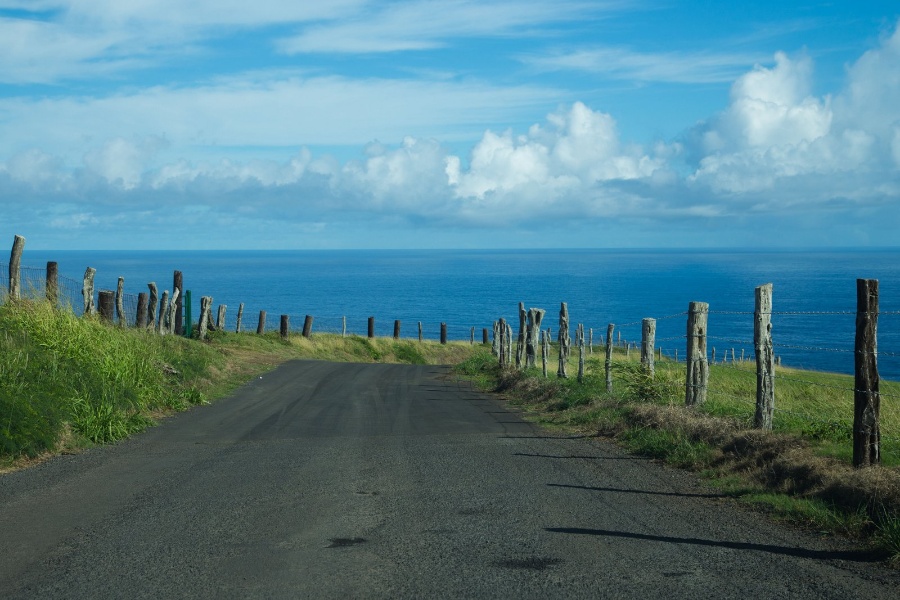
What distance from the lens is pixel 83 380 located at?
14016mm

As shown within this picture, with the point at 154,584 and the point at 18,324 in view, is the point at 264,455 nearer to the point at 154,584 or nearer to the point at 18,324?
the point at 154,584

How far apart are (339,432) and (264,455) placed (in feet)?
8.43

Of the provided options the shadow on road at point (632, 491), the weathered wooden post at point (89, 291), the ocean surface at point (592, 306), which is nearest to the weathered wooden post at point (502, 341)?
the weathered wooden post at point (89, 291)

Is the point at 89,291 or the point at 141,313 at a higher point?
the point at 89,291

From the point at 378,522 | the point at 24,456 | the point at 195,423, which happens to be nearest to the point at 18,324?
the point at 195,423

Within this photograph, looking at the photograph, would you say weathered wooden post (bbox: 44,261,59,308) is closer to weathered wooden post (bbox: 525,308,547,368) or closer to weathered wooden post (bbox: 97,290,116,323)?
weathered wooden post (bbox: 97,290,116,323)

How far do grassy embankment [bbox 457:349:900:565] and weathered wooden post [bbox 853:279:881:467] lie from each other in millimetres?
206

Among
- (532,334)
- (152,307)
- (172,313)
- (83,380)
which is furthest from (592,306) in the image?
(83,380)

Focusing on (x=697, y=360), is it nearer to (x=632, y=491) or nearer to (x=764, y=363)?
(x=764, y=363)

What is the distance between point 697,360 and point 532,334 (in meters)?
10.5

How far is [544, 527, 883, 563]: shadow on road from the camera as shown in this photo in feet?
21.3

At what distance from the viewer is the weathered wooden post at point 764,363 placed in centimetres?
1078

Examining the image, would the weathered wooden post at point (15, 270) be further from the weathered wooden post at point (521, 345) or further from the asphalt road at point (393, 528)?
the weathered wooden post at point (521, 345)

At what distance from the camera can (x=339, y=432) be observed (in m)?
14.0
